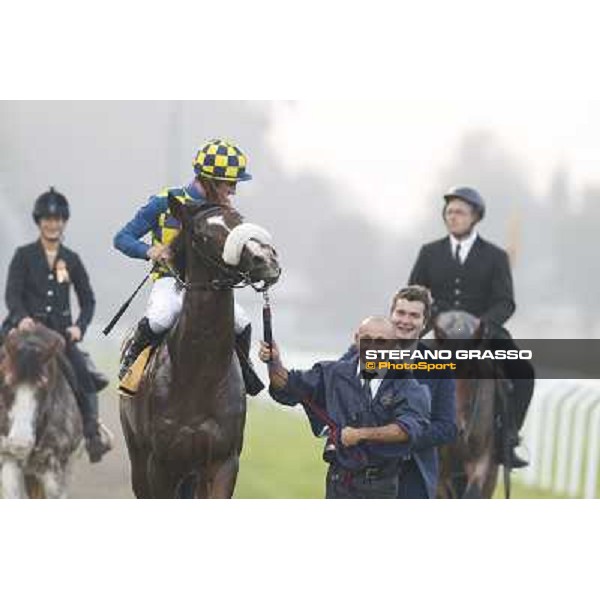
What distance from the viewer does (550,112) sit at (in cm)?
531

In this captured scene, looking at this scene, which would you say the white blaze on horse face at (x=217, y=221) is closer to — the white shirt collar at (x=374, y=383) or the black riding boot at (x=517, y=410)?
the white shirt collar at (x=374, y=383)

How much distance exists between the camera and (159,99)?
5.30 meters

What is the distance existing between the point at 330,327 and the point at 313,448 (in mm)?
586

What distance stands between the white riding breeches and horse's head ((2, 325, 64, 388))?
57cm

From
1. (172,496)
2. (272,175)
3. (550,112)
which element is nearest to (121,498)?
(172,496)

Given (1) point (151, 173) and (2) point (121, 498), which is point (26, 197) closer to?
(1) point (151, 173)

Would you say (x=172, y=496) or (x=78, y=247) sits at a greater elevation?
(x=78, y=247)

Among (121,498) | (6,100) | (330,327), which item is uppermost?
(6,100)

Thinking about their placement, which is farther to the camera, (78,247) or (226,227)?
(78,247)

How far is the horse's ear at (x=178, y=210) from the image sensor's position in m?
5.01

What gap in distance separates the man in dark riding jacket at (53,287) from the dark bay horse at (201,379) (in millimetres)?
386

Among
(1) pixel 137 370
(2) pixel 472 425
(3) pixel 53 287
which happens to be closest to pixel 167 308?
(1) pixel 137 370

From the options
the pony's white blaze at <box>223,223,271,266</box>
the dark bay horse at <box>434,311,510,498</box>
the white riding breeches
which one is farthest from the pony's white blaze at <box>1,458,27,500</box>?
the dark bay horse at <box>434,311,510,498</box>

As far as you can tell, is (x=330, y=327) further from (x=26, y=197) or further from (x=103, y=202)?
(x=26, y=197)
